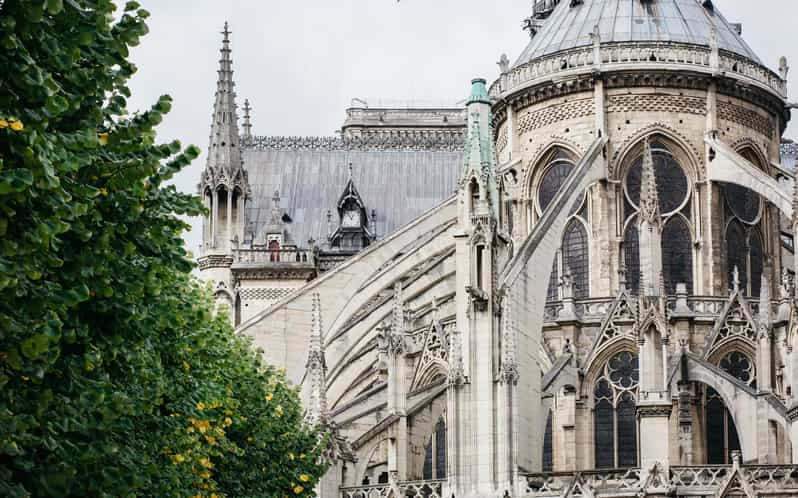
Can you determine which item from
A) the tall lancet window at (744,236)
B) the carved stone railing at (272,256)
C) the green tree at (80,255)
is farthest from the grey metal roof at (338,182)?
the green tree at (80,255)

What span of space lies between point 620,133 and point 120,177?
3640 centimetres

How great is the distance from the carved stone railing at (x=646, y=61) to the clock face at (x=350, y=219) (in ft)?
47.3

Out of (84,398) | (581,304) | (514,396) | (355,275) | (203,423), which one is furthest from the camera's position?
(355,275)

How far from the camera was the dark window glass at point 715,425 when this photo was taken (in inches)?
1924

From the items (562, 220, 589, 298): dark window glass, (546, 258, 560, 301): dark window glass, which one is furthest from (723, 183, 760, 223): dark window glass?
(546, 258, 560, 301): dark window glass

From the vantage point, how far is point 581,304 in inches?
2044

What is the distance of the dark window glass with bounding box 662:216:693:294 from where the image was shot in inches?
2115

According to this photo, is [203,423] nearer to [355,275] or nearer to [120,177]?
[120,177]

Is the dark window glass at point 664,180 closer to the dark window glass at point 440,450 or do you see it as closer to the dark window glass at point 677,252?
the dark window glass at point 677,252

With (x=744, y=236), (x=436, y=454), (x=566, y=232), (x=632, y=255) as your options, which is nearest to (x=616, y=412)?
(x=436, y=454)

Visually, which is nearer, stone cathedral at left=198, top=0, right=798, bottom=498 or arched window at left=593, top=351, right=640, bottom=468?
stone cathedral at left=198, top=0, right=798, bottom=498

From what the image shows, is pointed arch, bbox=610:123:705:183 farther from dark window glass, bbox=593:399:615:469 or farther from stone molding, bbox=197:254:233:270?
stone molding, bbox=197:254:233:270

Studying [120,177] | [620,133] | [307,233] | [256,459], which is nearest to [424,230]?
[620,133]

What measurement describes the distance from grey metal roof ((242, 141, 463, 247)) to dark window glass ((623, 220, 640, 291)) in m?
16.6
